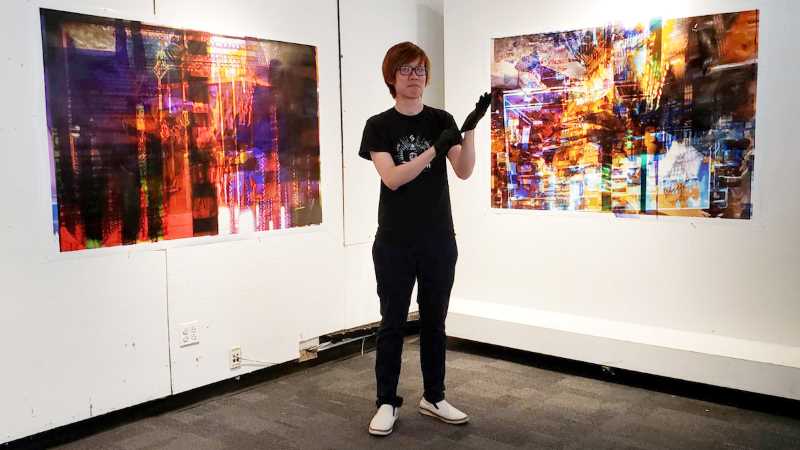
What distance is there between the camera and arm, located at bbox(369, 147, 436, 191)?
99.5 inches

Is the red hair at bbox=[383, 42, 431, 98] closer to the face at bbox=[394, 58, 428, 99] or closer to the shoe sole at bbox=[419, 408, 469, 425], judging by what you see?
the face at bbox=[394, 58, 428, 99]

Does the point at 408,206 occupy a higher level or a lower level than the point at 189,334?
higher

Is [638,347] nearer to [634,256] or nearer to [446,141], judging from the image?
[634,256]

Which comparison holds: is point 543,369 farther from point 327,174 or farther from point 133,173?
point 133,173

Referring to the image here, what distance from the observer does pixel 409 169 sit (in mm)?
2527

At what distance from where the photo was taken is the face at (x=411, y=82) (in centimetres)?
262

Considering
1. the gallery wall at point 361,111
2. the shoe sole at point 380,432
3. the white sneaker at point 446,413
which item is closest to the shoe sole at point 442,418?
the white sneaker at point 446,413

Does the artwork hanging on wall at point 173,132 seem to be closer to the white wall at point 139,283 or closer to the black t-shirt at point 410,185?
the white wall at point 139,283

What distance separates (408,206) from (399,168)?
0.57ft

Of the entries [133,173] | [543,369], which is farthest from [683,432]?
[133,173]

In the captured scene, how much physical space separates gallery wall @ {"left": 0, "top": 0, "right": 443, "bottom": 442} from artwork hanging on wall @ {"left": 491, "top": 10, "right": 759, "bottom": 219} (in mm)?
851

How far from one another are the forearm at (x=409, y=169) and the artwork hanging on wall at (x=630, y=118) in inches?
54.0

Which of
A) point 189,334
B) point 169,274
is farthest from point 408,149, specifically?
point 189,334

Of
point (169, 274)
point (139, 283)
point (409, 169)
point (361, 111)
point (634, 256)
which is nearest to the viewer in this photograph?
point (409, 169)
